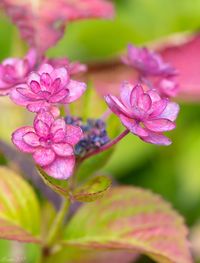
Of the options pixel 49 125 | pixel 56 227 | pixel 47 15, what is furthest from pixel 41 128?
pixel 47 15

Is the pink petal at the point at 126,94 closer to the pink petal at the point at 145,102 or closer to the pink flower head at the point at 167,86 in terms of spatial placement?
the pink petal at the point at 145,102

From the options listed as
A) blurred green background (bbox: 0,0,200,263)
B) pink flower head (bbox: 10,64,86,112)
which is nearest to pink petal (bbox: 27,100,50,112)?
pink flower head (bbox: 10,64,86,112)

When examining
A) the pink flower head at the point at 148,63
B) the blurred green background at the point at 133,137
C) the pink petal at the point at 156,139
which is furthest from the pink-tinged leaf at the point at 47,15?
the pink petal at the point at 156,139

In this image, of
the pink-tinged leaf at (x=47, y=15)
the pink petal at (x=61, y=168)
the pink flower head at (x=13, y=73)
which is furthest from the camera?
the pink-tinged leaf at (x=47, y=15)

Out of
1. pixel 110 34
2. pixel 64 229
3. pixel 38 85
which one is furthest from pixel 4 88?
pixel 110 34

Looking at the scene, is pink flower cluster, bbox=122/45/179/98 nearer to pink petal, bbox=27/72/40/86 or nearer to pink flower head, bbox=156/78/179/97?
pink flower head, bbox=156/78/179/97

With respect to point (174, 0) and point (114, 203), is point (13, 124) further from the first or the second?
point (174, 0)
